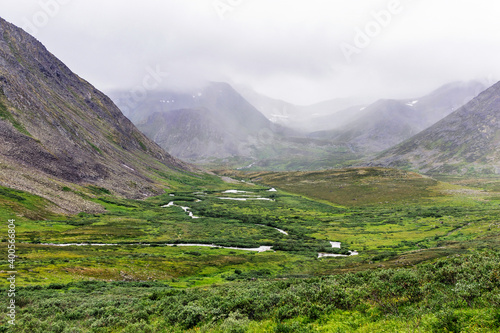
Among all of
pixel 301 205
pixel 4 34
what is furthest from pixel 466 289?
pixel 4 34

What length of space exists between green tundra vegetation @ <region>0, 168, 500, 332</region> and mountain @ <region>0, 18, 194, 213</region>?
1136cm

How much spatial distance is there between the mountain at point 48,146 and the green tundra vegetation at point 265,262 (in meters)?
A: 11.4

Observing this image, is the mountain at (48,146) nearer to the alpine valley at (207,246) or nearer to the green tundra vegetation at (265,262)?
the alpine valley at (207,246)

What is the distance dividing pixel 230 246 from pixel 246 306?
64.4 meters

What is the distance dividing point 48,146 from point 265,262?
128663 mm

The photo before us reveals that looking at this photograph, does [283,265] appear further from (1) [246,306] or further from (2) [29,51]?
(2) [29,51]

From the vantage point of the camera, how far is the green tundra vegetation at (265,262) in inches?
664

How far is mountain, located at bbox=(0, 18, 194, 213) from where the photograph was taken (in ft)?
345

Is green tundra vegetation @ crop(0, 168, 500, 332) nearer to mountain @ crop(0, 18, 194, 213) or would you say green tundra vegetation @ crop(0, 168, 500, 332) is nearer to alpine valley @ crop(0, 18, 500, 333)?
alpine valley @ crop(0, 18, 500, 333)

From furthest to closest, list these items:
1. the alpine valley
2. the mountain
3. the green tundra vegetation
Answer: the mountain
the alpine valley
the green tundra vegetation

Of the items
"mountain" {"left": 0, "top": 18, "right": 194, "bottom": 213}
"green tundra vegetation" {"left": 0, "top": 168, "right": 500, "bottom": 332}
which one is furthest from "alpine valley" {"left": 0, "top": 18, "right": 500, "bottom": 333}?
"mountain" {"left": 0, "top": 18, "right": 194, "bottom": 213}

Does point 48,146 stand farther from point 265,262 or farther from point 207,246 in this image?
point 265,262

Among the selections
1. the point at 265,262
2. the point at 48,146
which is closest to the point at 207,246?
the point at 265,262

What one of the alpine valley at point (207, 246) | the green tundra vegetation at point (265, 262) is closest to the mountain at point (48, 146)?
the alpine valley at point (207, 246)
